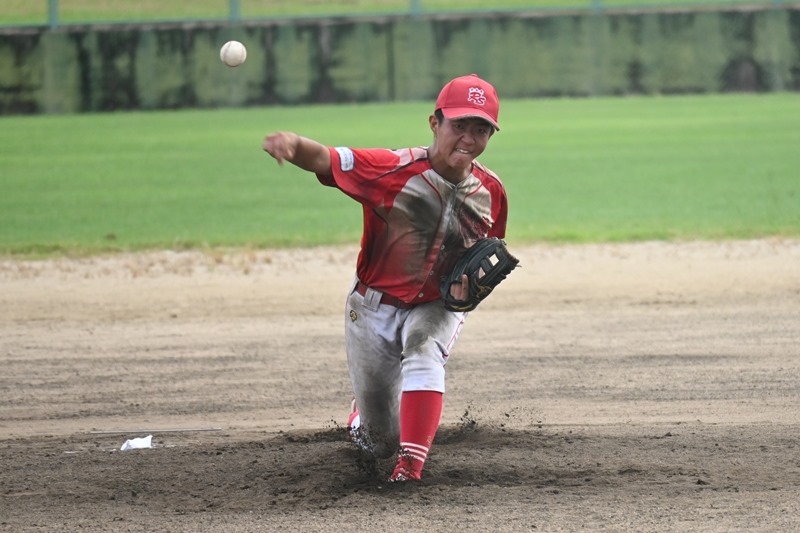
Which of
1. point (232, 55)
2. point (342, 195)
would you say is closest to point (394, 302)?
point (232, 55)

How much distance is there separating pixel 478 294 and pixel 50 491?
6.49ft

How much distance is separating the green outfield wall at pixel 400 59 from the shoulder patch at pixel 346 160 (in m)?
17.6

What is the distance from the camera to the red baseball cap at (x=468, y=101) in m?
4.74

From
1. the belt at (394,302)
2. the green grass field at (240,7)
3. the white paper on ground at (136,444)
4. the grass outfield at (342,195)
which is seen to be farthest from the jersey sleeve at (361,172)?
the green grass field at (240,7)

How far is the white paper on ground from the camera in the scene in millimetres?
5746

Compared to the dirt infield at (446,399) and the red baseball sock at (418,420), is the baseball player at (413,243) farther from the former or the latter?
the dirt infield at (446,399)

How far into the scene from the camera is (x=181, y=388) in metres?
6.94

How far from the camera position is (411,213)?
16.1 feet

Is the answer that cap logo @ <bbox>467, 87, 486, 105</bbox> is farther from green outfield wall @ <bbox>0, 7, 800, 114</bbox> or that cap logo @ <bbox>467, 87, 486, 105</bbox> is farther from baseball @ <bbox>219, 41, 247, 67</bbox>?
green outfield wall @ <bbox>0, 7, 800, 114</bbox>

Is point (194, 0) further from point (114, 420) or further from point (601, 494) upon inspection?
point (601, 494)

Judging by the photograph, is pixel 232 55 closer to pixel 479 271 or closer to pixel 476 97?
pixel 476 97

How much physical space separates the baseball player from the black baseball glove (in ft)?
0.14

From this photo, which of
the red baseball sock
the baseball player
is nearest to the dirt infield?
the red baseball sock

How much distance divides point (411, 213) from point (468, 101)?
0.52 m
